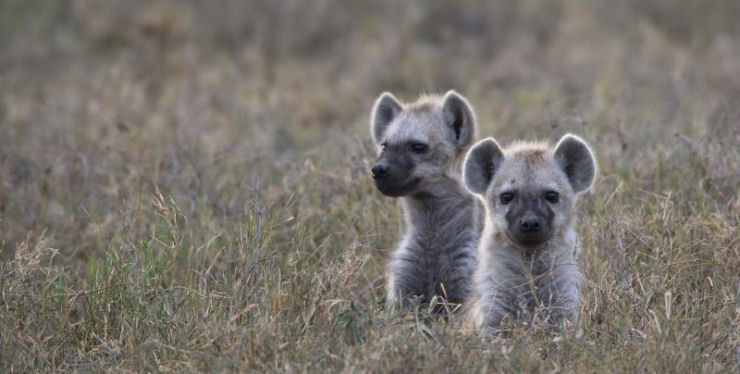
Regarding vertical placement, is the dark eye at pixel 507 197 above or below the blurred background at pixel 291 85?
above

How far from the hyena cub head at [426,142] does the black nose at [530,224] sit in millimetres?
889

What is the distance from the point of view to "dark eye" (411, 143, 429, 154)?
5.69 meters

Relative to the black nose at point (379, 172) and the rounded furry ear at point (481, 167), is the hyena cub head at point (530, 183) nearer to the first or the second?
the rounded furry ear at point (481, 167)

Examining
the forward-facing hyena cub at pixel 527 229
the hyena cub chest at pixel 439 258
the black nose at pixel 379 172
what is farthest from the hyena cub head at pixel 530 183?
the black nose at pixel 379 172

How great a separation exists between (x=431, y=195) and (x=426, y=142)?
257 mm

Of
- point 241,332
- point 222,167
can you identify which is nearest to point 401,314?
point 241,332

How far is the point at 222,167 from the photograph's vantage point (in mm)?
6742

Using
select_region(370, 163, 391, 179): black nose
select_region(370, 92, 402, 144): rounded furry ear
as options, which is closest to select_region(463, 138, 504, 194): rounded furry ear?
select_region(370, 163, 391, 179): black nose

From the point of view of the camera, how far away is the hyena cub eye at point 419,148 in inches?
224

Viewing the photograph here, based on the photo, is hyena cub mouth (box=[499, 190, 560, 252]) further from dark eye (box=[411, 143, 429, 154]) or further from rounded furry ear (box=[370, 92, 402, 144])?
rounded furry ear (box=[370, 92, 402, 144])

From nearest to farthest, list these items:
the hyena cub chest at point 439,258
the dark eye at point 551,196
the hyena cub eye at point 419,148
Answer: the dark eye at point 551,196 → the hyena cub chest at point 439,258 → the hyena cub eye at point 419,148

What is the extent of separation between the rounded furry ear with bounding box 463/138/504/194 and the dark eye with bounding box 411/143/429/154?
0.54m

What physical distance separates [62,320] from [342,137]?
2835 mm

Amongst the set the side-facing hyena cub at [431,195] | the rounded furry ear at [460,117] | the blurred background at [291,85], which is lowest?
the blurred background at [291,85]
